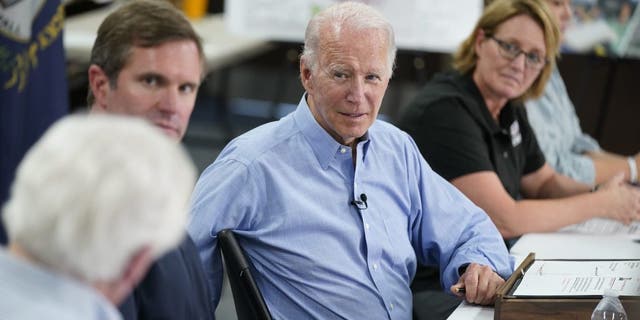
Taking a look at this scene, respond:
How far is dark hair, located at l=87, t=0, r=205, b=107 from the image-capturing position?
7.02 feet

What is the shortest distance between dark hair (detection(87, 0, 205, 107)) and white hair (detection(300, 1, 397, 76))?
373 millimetres

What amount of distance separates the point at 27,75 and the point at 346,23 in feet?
5.68

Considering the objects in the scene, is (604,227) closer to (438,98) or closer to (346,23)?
(438,98)

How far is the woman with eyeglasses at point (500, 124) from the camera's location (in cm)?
301

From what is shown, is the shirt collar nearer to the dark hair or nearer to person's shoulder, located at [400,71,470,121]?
the dark hair

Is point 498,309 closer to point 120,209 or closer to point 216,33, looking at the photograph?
point 120,209

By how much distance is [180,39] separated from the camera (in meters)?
2.18

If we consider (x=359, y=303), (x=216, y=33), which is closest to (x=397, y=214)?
(x=359, y=303)

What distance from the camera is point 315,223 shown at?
2367 mm

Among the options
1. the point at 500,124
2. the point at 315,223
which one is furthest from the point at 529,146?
the point at 315,223

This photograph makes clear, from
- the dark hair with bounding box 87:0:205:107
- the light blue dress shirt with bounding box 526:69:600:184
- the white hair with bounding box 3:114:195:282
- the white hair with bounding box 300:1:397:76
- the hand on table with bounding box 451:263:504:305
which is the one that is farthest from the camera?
the light blue dress shirt with bounding box 526:69:600:184

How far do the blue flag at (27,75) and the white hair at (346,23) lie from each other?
153 centimetres

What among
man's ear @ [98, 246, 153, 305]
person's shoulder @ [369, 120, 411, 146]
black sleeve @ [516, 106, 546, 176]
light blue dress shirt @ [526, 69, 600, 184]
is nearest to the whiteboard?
light blue dress shirt @ [526, 69, 600, 184]

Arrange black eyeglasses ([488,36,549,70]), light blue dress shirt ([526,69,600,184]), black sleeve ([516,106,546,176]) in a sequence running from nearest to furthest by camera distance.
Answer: black eyeglasses ([488,36,549,70]), black sleeve ([516,106,546,176]), light blue dress shirt ([526,69,600,184])
